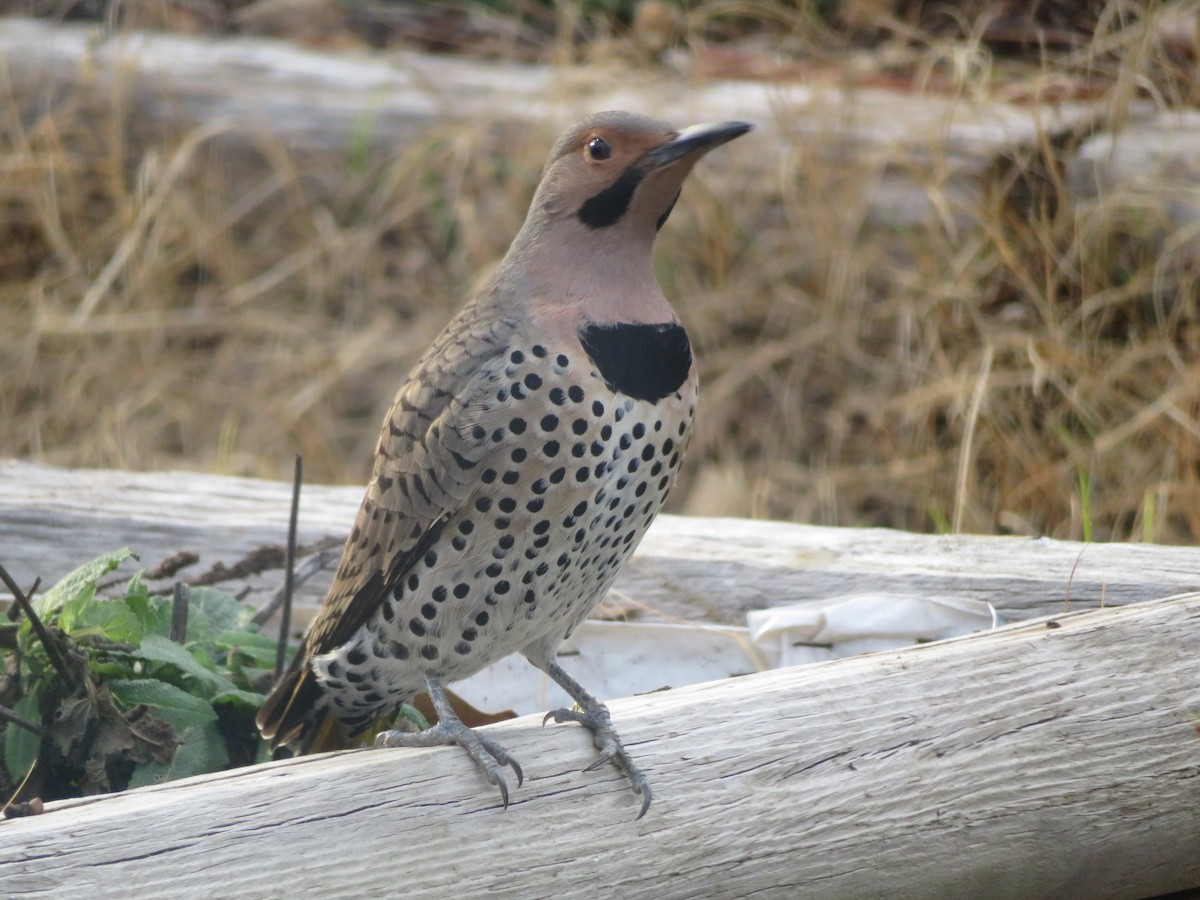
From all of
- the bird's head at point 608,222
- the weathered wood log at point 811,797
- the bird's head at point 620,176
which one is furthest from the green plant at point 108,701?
the bird's head at point 620,176

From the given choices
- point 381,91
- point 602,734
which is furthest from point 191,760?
point 381,91

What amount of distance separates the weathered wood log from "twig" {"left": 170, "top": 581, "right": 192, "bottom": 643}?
725mm

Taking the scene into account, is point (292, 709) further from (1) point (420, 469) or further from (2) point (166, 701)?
(1) point (420, 469)

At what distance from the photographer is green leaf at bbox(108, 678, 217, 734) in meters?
2.80

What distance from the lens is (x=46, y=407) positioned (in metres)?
6.50

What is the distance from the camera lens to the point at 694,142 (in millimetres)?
2520

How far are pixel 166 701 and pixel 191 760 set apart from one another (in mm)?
125

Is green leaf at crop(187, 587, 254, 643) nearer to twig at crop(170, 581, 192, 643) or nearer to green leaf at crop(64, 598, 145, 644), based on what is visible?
twig at crop(170, 581, 192, 643)

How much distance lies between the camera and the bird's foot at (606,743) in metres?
2.36

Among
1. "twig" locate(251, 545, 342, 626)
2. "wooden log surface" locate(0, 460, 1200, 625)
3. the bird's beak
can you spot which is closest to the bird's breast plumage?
the bird's beak

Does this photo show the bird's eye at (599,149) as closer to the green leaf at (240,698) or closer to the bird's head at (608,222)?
the bird's head at (608,222)

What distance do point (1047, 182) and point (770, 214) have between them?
1.25 m

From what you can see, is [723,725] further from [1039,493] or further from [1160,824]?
[1039,493]

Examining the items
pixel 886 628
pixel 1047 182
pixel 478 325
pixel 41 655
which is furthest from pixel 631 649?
pixel 1047 182
